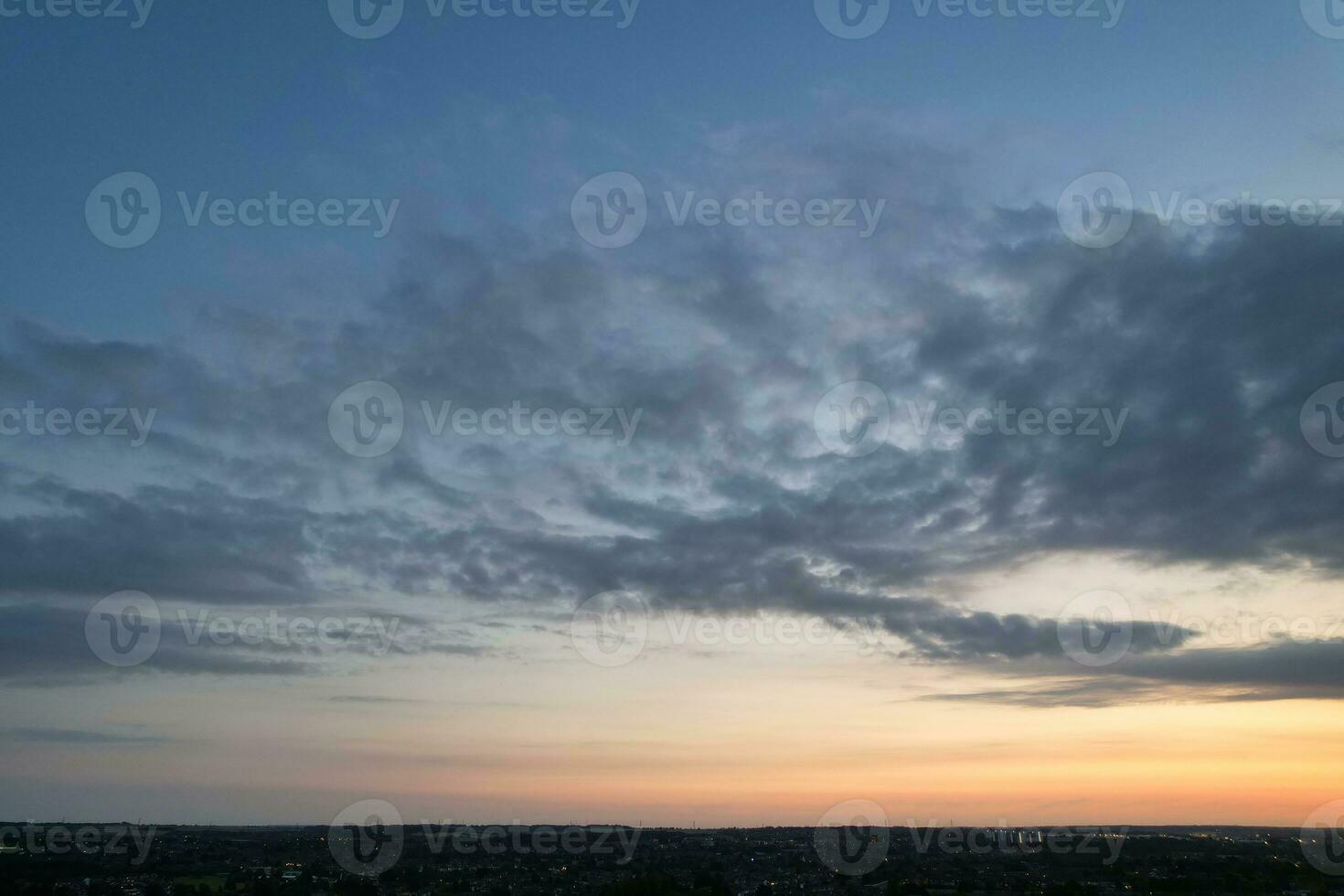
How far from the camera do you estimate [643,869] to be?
127000 millimetres

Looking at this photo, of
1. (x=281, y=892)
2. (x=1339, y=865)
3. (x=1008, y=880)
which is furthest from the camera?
(x=1339, y=865)

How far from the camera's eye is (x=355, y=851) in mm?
167000

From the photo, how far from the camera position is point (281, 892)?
93500 millimetres

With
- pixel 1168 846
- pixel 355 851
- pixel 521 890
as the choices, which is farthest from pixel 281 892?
pixel 1168 846

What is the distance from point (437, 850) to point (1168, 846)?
5399 inches

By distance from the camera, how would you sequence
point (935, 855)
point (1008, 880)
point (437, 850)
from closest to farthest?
point (1008, 880) < point (935, 855) < point (437, 850)

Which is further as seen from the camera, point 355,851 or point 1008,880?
point 355,851

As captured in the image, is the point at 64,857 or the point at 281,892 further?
the point at 64,857

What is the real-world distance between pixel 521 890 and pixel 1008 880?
51274 millimetres

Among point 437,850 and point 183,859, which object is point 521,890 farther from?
point 437,850

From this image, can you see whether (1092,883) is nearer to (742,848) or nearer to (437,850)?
(742,848)

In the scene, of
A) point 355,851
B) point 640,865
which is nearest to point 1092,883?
point 640,865

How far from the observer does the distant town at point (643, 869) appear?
96000mm

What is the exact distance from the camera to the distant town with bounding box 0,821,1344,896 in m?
96.0
